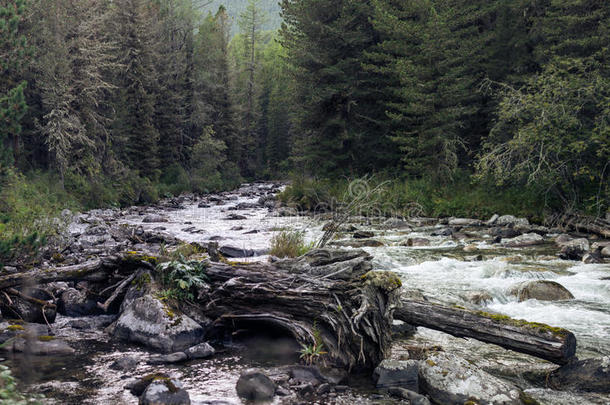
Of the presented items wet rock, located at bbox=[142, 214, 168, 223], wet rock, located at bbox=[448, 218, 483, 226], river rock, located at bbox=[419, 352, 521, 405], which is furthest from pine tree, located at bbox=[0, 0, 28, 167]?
wet rock, located at bbox=[448, 218, 483, 226]

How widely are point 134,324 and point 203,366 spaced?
1.27 meters

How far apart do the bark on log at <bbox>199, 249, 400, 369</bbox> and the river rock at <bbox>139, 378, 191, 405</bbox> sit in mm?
1543

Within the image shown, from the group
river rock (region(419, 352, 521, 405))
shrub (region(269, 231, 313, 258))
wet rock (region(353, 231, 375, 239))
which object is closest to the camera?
river rock (region(419, 352, 521, 405))

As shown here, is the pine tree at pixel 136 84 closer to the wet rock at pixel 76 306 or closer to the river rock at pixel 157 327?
the wet rock at pixel 76 306

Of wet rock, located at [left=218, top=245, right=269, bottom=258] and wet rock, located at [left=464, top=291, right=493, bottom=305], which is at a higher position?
wet rock, located at [left=218, top=245, right=269, bottom=258]

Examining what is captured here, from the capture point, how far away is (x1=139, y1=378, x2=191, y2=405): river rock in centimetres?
395

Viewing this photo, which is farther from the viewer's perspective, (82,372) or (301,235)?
(301,235)

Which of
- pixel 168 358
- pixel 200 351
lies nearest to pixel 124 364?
pixel 168 358

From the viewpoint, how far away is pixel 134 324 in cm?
564

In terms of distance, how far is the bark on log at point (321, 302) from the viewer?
5.09 meters

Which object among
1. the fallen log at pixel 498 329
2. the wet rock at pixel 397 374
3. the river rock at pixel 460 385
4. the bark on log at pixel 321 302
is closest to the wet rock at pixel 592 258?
the fallen log at pixel 498 329

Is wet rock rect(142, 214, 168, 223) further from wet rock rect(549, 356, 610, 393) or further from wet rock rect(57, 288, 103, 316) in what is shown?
wet rock rect(549, 356, 610, 393)

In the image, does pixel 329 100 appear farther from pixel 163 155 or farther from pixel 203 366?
pixel 203 366

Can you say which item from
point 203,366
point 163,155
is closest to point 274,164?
point 163,155
